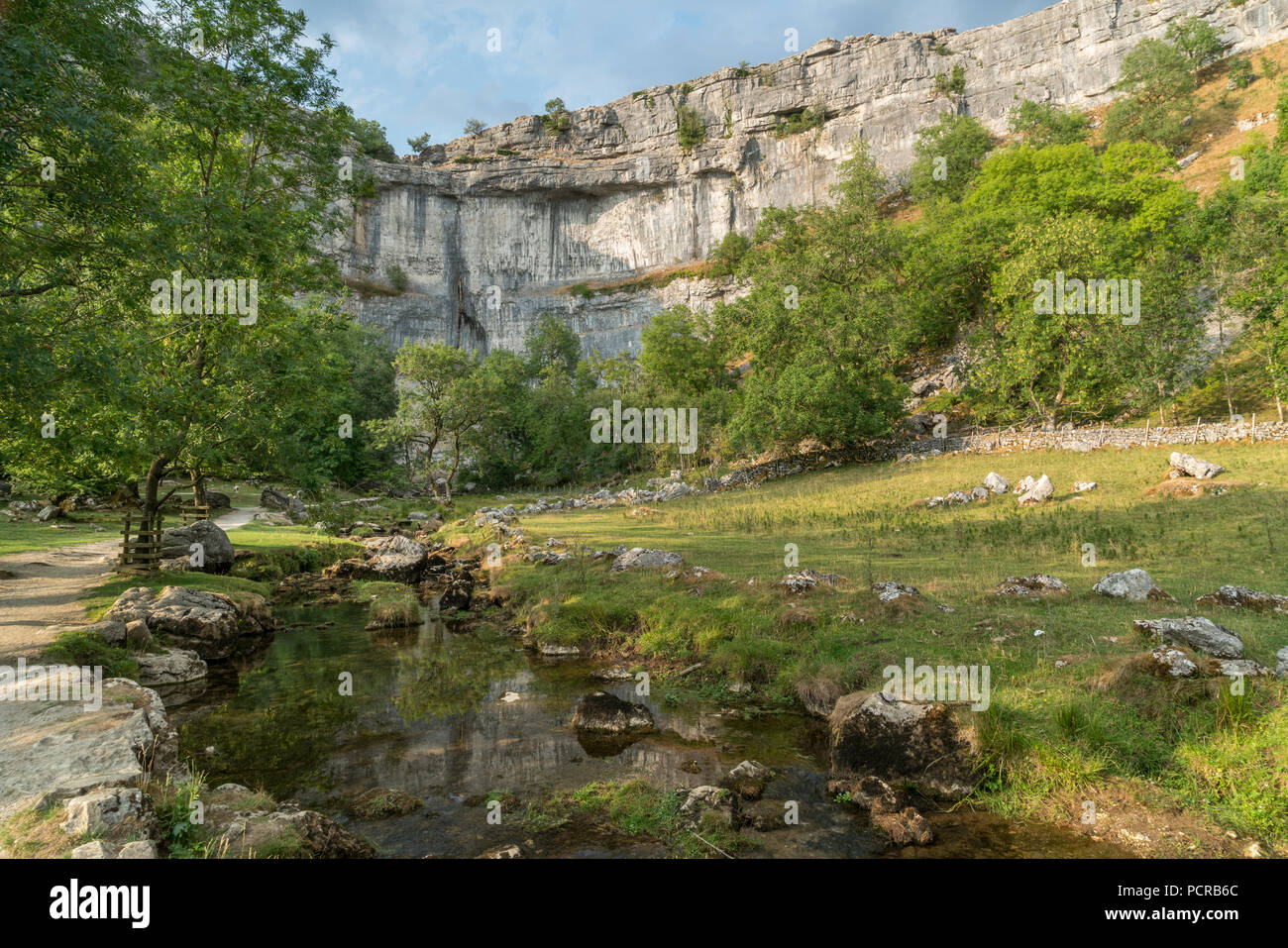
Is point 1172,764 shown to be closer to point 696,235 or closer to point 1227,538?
point 1227,538

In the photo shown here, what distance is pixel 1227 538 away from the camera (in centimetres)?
1468

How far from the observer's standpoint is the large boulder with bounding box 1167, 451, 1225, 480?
69.5ft

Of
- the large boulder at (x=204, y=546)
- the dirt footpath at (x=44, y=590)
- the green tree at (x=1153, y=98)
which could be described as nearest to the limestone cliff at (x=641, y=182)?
the green tree at (x=1153, y=98)

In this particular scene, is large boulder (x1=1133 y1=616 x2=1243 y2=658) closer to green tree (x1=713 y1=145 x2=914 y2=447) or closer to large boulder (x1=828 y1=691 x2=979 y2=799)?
large boulder (x1=828 y1=691 x2=979 y2=799)

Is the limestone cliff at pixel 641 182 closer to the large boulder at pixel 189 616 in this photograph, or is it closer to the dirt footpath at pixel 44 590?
the dirt footpath at pixel 44 590

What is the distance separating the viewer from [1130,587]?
1109cm

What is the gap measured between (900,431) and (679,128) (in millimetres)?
73736

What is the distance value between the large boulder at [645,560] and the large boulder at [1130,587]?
9.53 metres

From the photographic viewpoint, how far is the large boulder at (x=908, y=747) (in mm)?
7061

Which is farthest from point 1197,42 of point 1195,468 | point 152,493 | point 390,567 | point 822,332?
point 152,493

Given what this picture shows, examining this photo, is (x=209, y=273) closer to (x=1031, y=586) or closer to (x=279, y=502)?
(x=1031, y=586)

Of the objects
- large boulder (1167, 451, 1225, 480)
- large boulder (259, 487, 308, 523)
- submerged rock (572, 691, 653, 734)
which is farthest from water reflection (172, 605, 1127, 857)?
large boulder (259, 487, 308, 523)
